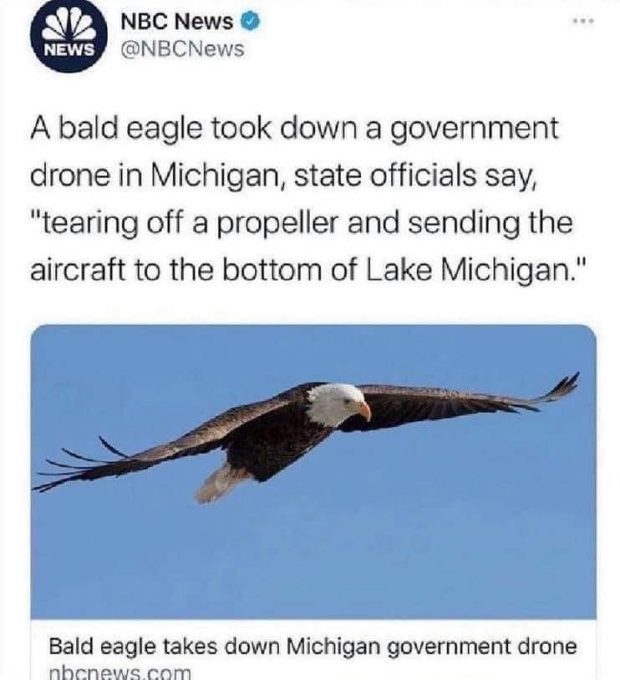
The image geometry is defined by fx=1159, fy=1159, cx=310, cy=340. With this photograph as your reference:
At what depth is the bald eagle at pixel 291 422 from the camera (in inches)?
114

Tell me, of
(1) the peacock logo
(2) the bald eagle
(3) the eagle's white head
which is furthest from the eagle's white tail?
(1) the peacock logo

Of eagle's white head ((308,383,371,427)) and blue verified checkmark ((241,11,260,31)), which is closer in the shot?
blue verified checkmark ((241,11,260,31))

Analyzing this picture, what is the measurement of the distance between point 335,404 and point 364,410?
3.2 inches

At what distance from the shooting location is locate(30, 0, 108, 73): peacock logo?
2.90 m

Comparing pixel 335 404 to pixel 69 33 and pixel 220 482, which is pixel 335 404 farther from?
pixel 69 33

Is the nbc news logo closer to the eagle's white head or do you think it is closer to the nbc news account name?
the nbc news account name

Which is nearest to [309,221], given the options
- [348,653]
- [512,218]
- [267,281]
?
[267,281]

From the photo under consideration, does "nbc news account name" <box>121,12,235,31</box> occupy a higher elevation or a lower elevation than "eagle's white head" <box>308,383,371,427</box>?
higher

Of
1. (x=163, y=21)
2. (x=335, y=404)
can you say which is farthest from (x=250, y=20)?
(x=335, y=404)

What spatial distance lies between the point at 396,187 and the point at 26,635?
146 cm

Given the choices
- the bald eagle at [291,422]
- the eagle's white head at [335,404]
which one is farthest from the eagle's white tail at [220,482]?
the eagle's white head at [335,404]

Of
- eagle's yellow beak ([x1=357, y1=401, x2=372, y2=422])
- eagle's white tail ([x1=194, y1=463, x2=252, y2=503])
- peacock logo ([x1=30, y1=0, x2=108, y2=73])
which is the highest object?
peacock logo ([x1=30, y1=0, x2=108, y2=73])

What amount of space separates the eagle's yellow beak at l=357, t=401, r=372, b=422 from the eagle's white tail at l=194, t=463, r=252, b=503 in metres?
0.35

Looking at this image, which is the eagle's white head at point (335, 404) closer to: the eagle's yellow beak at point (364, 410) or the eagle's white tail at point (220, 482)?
the eagle's yellow beak at point (364, 410)
